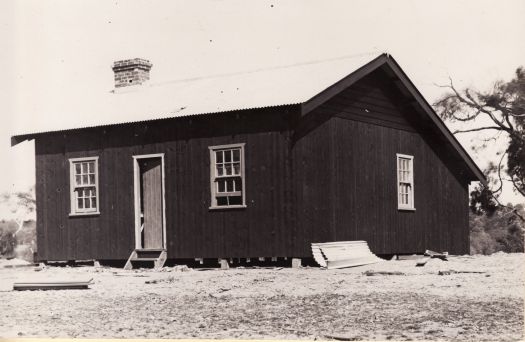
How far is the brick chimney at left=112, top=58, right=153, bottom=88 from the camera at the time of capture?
22.7 m

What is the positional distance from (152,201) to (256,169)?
127 inches

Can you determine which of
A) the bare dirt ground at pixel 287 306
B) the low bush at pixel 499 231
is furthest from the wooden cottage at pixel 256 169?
the low bush at pixel 499 231

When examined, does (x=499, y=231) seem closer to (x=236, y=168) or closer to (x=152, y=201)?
(x=236, y=168)

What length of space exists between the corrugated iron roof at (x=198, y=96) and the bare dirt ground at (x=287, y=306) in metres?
4.04

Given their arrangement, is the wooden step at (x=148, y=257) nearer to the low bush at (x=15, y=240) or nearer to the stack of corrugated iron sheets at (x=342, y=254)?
the stack of corrugated iron sheets at (x=342, y=254)

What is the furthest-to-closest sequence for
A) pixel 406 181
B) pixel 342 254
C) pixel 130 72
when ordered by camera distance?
pixel 130 72, pixel 406 181, pixel 342 254

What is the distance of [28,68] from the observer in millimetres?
15047

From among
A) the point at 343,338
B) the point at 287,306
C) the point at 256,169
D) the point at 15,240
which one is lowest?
the point at 343,338

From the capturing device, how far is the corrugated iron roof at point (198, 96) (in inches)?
671

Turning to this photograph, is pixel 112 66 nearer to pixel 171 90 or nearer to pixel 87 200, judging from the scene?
pixel 171 90

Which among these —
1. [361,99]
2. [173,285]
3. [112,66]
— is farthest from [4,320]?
[112,66]

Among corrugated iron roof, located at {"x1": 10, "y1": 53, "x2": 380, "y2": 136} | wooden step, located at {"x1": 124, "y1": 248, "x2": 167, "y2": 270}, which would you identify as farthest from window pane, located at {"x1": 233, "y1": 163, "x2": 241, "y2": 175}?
wooden step, located at {"x1": 124, "y1": 248, "x2": 167, "y2": 270}

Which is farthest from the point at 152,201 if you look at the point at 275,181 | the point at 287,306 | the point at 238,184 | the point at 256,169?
the point at 287,306

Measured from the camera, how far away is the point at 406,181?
20.3 meters
